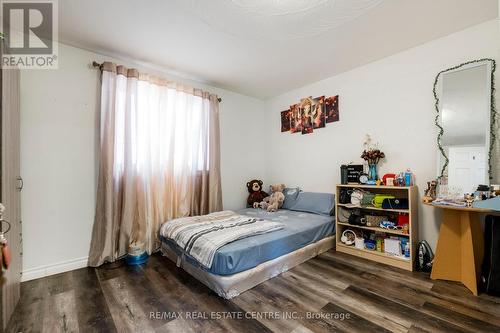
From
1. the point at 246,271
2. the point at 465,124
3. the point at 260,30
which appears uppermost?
the point at 260,30

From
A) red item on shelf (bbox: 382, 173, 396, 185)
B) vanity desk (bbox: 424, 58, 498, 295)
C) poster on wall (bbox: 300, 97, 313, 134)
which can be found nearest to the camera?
vanity desk (bbox: 424, 58, 498, 295)

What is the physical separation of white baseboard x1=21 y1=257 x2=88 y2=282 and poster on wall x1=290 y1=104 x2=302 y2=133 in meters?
3.45

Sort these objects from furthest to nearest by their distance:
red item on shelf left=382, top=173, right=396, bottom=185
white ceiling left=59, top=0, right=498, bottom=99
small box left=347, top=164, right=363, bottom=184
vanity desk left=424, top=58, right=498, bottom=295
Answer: small box left=347, top=164, right=363, bottom=184 → red item on shelf left=382, top=173, right=396, bottom=185 → vanity desk left=424, top=58, right=498, bottom=295 → white ceiling left=59, top=0, right=498, bottom=99

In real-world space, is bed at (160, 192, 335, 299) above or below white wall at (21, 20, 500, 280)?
below

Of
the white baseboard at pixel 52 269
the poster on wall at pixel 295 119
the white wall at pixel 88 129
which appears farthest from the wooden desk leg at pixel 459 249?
the white baseboard at pixel 52 269

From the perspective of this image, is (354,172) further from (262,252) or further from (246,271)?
(246,271)

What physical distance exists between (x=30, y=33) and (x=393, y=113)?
4.12 m

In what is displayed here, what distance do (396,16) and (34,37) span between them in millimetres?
3601

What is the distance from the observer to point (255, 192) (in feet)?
12.8

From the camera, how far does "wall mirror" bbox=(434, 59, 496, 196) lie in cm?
206

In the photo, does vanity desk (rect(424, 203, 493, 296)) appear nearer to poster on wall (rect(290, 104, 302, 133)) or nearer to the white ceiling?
the white ceiling

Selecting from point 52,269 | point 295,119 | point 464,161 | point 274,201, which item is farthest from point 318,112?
point 52,269

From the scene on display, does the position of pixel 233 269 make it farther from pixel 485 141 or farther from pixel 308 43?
pixel 485 141

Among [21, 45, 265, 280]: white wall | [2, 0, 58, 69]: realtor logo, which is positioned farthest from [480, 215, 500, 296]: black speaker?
[2, 0, 58, 69]: realtor logo
